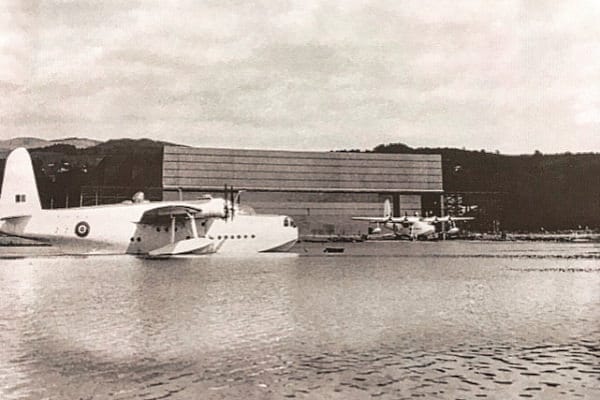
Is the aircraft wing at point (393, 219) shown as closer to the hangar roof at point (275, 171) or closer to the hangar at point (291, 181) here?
the hangar at point (291, 181)

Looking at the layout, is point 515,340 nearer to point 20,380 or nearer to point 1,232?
point 20,380

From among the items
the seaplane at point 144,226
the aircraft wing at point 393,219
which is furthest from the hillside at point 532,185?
the aircraft wing at point 393,219

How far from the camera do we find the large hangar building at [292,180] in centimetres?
5797

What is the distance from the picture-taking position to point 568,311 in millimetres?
16500

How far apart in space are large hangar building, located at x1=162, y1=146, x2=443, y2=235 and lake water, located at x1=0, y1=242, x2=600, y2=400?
113 ft

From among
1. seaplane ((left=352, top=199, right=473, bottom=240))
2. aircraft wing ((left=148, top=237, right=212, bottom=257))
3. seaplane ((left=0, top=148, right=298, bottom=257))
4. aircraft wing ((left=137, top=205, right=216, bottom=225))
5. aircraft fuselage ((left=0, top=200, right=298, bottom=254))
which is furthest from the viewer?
seaplane ((left=352, top=199, right=473, bottom=240))

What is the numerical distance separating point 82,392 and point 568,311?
498 inches

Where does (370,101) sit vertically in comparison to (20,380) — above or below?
above

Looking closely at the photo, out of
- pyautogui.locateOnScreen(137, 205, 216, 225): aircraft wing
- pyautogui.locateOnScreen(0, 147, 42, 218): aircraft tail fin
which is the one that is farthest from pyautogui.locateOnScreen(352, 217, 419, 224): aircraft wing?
pyautogui.locateOnScreen(0, 147, 42, 218): aircraft tail fin

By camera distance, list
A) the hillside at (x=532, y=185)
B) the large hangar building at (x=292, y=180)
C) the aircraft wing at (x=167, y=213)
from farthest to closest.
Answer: the large hangar building at (x=292, y=180) < the aircraft wing at (x=167, y=213) < the hillside at (x=532, y=185)

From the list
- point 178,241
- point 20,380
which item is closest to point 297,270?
point 178,241

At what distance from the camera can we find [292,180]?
6106 centimetres

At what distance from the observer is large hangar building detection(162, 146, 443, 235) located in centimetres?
5797

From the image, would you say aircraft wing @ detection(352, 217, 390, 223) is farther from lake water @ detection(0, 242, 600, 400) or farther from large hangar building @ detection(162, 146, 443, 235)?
lake water @ detection(0, 242, 600, 400)
